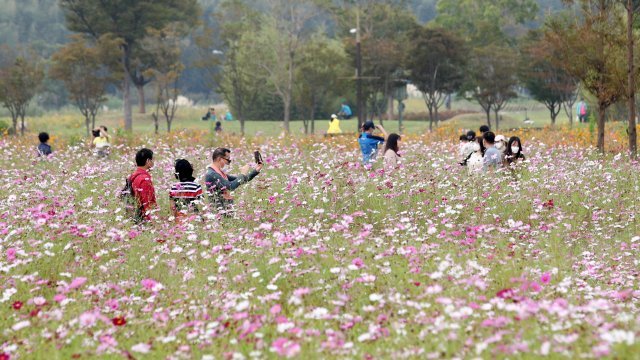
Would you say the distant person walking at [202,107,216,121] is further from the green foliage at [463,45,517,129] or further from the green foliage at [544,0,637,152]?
the green foliage at [544,0,637,152]

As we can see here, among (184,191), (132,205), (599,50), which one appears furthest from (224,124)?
(184,191)

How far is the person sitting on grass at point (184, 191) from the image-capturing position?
29.9ft

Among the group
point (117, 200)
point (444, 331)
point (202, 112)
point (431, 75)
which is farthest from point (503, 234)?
point (202, 112)

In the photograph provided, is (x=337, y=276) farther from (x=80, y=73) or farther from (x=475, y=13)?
(x=475, y=13)

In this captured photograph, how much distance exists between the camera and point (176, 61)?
4522 cm

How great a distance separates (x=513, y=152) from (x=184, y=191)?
5.84 meters

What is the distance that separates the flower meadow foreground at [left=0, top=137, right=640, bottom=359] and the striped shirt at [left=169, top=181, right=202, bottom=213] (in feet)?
1.15

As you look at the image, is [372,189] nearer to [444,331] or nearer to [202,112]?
[444,331]

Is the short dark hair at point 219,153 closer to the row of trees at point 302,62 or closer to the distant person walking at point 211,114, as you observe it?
the row of trees at point 302,62

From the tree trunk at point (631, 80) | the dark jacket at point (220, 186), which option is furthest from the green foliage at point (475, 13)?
the dark jacket at point (220, 186)

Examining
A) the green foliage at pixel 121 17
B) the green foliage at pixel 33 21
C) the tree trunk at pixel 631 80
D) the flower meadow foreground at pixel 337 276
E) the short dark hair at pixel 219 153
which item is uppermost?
the green foliage at pixel 33 21

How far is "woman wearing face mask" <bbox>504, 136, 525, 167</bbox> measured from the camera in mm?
12680

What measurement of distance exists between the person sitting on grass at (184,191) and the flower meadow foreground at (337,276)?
32cm

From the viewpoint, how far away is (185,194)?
9.16m
